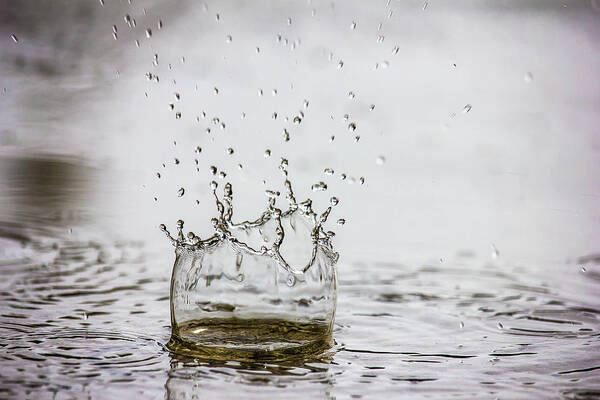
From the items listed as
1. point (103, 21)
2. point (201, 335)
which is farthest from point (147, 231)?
point (103, 21)

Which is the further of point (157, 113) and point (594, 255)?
point (157, 113)

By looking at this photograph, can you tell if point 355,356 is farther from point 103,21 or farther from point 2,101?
point 103,21

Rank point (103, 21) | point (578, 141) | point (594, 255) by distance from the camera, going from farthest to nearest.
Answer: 1. point (103, 21)
2. point (578, 141)
3. point (594, 255)

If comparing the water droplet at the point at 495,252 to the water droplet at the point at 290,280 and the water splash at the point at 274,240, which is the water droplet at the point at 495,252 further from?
the water droplet at the point at 290,280

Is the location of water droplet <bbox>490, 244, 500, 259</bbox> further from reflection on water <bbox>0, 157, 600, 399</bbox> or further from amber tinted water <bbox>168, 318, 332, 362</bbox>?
amber tinted water <bbox>168, 318, 332, 362</bbox>

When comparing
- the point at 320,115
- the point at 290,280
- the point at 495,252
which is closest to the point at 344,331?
the point at 290,280
